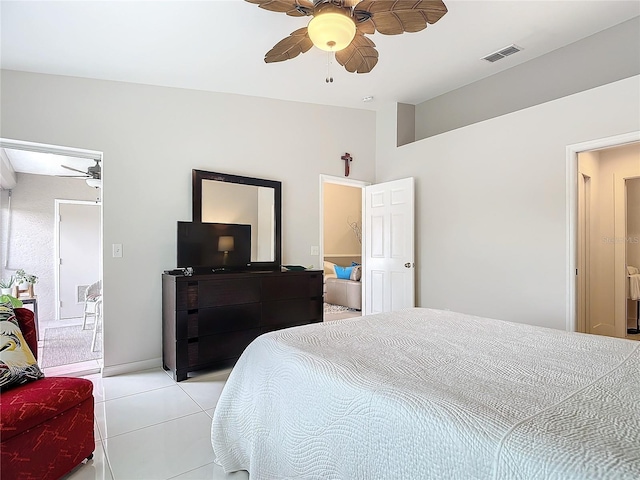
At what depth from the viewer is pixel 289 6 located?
79.6 inches

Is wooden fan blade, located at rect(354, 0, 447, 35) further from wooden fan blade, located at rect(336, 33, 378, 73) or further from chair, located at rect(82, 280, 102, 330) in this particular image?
chair, located at rect(82, 280, 102, 330)

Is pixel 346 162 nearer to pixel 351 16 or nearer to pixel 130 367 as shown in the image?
pixel 351 16

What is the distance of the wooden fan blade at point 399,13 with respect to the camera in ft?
6.34

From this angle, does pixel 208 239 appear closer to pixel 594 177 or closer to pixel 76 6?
pixel 76 6

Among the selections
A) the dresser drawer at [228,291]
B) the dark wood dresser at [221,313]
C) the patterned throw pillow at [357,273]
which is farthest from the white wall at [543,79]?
the dresser drawer at [228,291]

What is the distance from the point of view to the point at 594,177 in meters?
4.02

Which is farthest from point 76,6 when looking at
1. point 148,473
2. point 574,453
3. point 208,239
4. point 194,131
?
point 574,453

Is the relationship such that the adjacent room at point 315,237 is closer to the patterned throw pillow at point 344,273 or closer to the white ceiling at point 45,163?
the white ceiling at point 45,163

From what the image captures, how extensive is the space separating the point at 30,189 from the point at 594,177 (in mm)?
6421

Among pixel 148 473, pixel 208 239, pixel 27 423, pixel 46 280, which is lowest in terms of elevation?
pixel 148 473

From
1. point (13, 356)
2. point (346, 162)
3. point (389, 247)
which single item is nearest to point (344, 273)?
point (389, 247)

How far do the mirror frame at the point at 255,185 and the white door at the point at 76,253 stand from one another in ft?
7.35

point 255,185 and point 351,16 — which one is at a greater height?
point 351,16

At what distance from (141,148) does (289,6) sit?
81.8 inches
